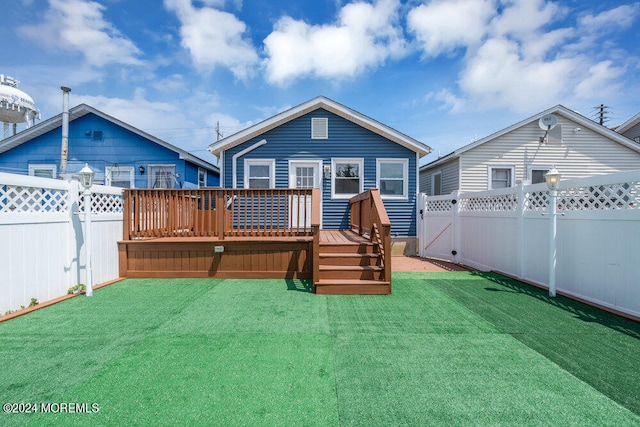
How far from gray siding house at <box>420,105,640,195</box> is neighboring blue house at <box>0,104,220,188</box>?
9.40 metres

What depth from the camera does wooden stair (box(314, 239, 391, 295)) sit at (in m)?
4.65

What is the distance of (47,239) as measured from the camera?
4.18m

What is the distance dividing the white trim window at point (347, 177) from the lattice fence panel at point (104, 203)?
16.6 ft

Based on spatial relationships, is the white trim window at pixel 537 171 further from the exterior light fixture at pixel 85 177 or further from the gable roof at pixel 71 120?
the exterior light fixture at pixel 85 177

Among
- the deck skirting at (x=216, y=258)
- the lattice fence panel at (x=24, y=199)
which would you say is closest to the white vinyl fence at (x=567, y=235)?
the deck skirting at (x=216, y=258)

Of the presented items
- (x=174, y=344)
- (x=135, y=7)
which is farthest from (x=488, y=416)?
(x=135, y=7)

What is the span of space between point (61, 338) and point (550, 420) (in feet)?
13.3

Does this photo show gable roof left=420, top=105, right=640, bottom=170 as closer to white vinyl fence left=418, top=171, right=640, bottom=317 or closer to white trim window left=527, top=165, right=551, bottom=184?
white trim window left=527, top=165, right=551, bottom=184

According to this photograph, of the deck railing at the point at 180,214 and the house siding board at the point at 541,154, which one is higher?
the house siding board at the point at 541,154

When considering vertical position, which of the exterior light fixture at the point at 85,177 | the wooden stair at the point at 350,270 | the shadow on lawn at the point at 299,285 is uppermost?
the exterior light fixture at the point at 85,177

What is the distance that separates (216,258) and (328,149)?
4.56 metres

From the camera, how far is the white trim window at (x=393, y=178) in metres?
8.83

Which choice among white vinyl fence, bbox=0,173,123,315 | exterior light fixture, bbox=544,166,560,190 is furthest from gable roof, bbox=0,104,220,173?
exterior light fixture, bbox=544,166,560,190

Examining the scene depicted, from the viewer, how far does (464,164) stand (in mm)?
9688
